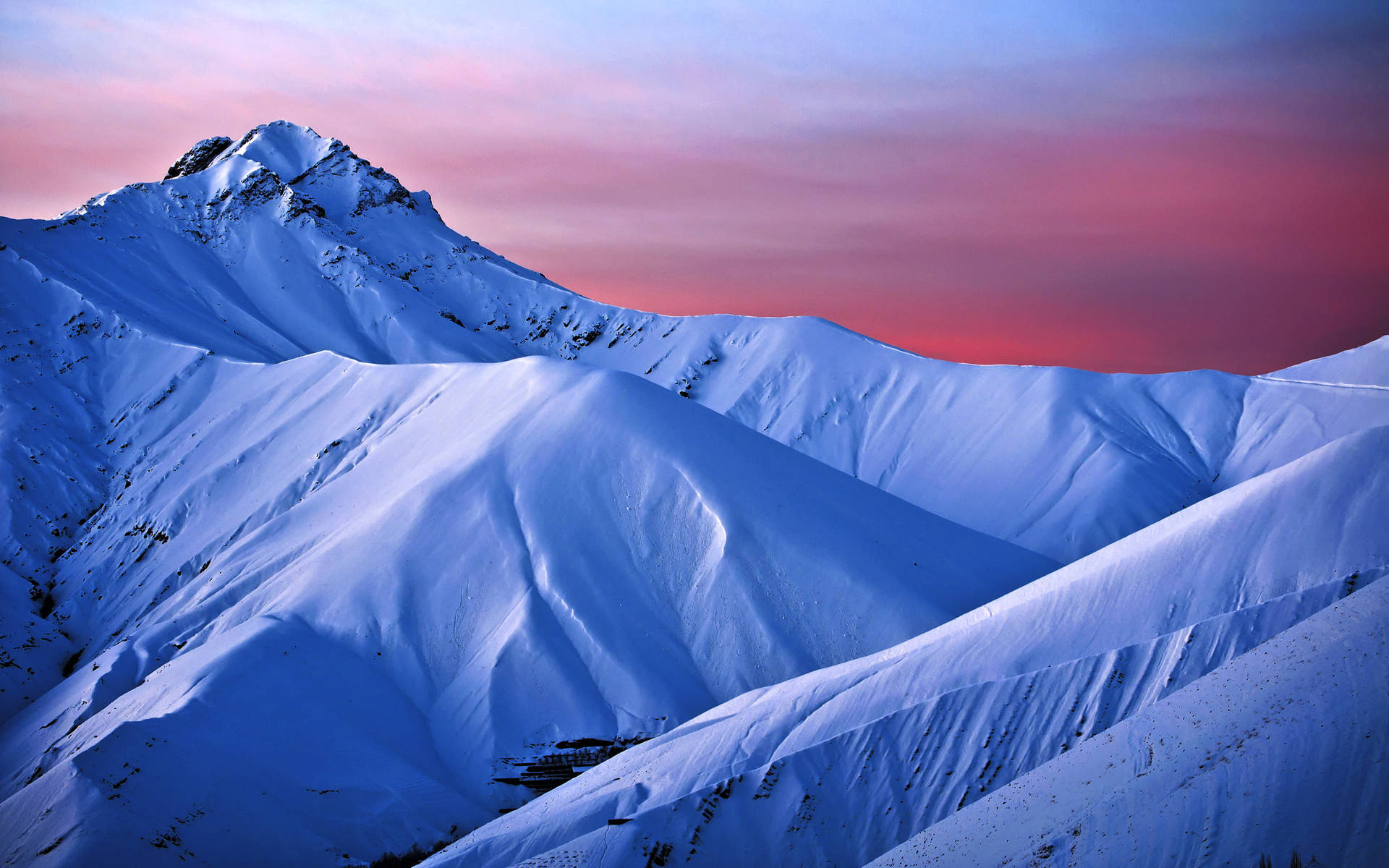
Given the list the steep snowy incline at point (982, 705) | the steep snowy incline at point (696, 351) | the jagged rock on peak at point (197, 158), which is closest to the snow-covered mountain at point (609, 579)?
the steep snowy incline at point (982, 705)

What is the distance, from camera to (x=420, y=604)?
4372 centimetres

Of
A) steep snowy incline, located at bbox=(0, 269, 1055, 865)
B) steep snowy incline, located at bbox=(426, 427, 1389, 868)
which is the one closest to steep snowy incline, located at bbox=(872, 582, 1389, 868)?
steep snowy incline, located at bbox=(426, 427, 1389, 868)

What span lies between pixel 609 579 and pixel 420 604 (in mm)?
7402

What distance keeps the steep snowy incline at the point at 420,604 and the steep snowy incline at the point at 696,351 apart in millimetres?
22323

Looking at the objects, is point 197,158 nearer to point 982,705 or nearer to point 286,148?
point 286,148

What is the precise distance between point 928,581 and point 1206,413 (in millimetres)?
44267

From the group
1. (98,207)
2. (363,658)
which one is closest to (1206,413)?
(363,658)

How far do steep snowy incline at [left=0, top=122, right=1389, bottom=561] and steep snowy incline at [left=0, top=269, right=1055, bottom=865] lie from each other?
73.2ft

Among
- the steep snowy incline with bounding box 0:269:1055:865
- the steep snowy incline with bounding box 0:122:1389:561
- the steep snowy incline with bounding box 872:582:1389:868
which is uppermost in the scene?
the steep snowy incline with bounding box 0:122:1389:561

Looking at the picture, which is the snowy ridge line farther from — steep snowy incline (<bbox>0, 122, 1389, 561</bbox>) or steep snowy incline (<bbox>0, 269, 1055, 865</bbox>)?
steep snowy incline (<bbox>0, 269, 1055, 865</bbox>)

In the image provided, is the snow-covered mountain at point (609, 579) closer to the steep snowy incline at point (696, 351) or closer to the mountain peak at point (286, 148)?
the steep snowy incline at point (696, 351)

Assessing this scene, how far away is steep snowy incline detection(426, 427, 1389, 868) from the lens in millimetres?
24312

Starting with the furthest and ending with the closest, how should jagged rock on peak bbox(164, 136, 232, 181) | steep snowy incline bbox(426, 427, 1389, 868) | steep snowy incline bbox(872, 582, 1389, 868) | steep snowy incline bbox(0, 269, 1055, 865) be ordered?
1. jagged rock on peak bbox(164, 136, 232, 181)
2. steep snowy incline bbox(0, 269, 1055, 865)
3. steep snowy incline bbox(426, 427, 1389, 868)
4. steep snowy incline bbox(872, 582, 1389, 868)

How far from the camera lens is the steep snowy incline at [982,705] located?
24312 millimetres
